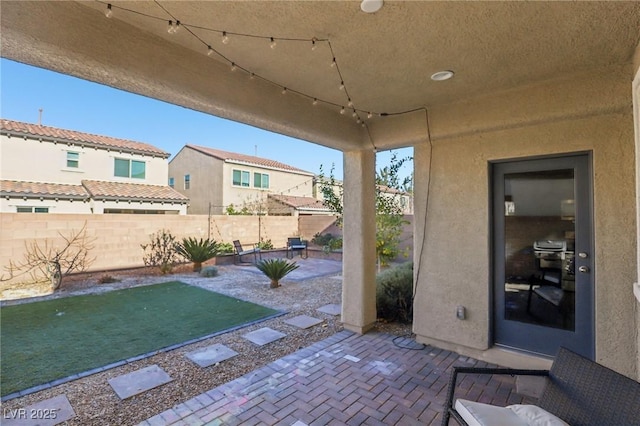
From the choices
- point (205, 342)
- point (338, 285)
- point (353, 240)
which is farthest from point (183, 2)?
point (338, 285)

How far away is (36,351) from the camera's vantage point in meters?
3.96

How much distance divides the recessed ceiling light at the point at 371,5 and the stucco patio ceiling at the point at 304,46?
0.05 meters

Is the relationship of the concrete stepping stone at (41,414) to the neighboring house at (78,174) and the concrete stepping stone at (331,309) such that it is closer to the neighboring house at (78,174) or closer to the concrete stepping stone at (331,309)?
the concrete stepping stone at (331,309)

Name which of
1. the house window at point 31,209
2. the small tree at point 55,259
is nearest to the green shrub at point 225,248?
the small tree at point 55,259

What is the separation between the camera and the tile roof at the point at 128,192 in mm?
13899

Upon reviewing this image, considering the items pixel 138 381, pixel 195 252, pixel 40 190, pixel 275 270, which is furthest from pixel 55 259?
pixel 40 190

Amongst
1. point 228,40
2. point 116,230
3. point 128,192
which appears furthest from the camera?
point 128,192

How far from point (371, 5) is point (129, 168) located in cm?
1753

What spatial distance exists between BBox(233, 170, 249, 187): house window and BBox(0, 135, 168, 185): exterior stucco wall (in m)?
5.05

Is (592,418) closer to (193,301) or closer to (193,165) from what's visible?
(193,301)

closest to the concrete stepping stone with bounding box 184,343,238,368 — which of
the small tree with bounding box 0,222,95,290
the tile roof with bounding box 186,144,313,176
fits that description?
the small tree with bounding box 0,222,95,290

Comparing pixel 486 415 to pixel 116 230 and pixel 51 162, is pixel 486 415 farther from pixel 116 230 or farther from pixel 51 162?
pixel 51 162

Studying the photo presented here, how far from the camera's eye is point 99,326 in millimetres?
4949

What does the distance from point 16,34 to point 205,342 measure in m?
3.91
